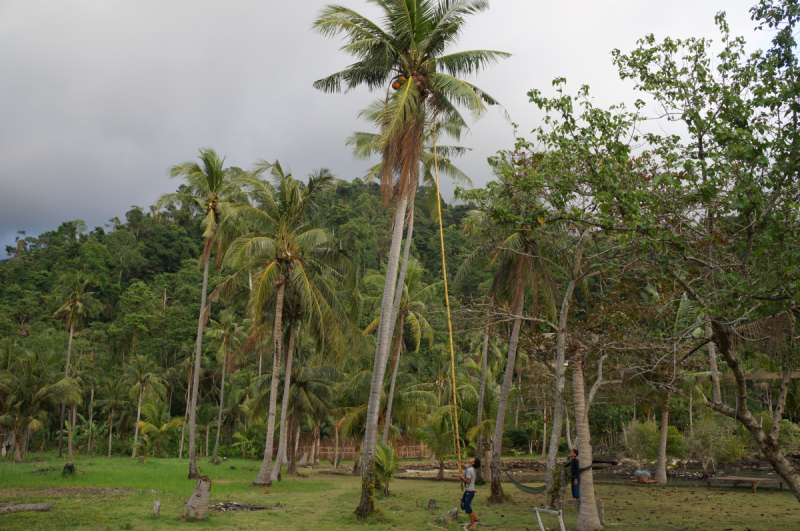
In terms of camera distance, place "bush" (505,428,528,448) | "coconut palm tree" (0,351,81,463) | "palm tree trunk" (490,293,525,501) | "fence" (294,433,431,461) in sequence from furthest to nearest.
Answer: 1. "bush" (505,428,528,448)
2. "fence" (294,433,431,461)
3. "coconut palm tree" (0,351,81,463)
4. "palm tree trunk" (490,293,525,501)

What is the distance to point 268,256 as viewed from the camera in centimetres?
1981

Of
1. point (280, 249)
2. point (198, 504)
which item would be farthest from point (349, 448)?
point (198, 504)

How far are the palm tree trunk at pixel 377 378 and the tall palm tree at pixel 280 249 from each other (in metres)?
6.30

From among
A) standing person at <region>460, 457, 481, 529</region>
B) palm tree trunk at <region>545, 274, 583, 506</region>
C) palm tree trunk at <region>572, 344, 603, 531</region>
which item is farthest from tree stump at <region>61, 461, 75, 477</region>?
palm tree trunk at <region>572, 344, 603, 531</region>

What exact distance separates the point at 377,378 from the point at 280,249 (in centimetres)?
836

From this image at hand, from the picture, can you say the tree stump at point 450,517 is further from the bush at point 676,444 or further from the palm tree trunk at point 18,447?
the palm tree trunk at point 18,447

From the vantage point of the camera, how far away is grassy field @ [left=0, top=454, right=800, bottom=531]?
10719 mm

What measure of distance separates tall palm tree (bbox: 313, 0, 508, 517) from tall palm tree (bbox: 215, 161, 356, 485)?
6.53 metres

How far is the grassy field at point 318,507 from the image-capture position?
1072cm

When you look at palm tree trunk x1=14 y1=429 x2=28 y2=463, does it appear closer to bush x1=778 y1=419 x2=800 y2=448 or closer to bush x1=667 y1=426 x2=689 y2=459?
bush x1=667 y1=426 x2=689 y2=459

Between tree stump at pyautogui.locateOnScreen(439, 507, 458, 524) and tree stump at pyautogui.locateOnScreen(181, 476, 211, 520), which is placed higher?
tree stump at pyautogui.locateOnScreen(181, 476, 211, 520)

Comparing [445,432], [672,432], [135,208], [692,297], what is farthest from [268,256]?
[135,208]

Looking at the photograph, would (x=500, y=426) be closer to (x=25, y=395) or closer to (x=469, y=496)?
(x=469, y=496)

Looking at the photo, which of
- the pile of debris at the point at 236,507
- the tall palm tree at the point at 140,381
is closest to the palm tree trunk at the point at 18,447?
the tall palm tree at the point at 140,381
